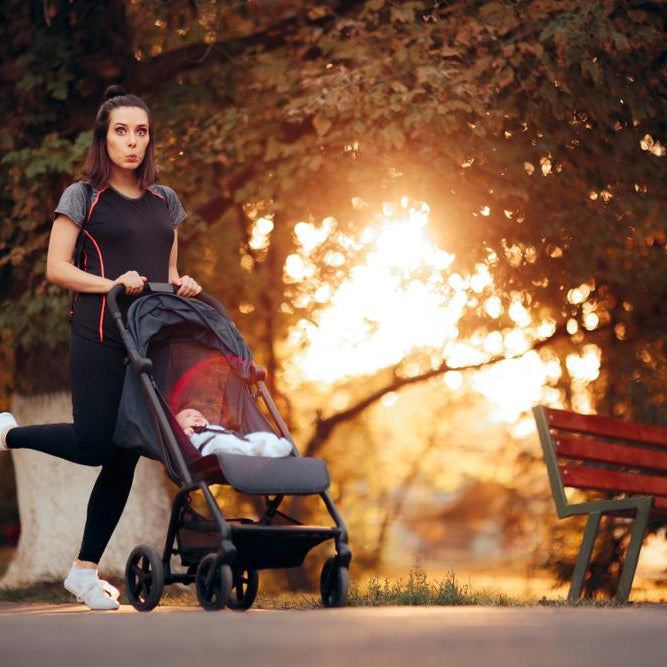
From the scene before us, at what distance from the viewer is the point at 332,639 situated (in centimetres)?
508

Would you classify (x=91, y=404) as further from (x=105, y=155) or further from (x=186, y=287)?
(x=105, y=155)

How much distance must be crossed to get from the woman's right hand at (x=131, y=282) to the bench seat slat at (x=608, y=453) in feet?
10.3

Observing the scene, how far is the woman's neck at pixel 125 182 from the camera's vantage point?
7273 millimetres

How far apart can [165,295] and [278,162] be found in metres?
4.13

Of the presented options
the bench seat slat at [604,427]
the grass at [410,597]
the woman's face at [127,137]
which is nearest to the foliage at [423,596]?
the grass at [410,597]

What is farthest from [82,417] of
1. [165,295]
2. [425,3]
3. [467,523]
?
[467,523]

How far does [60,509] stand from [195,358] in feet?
16.3

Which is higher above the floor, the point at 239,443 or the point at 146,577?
the point at 239,443

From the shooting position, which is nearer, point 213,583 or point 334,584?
point 213,583

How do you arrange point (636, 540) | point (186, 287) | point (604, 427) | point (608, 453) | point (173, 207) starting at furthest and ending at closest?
point (604, 427)
point (608, 453)
point (636, 540)
point (173, 207)
point (186, 287)

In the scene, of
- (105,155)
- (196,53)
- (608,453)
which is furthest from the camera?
(196,53)

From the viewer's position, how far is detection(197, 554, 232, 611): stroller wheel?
641 centimetres

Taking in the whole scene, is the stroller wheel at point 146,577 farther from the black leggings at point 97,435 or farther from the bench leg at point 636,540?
the bench leg at point 636,540

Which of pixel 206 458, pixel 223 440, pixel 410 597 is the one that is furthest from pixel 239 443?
pixel 410 597
